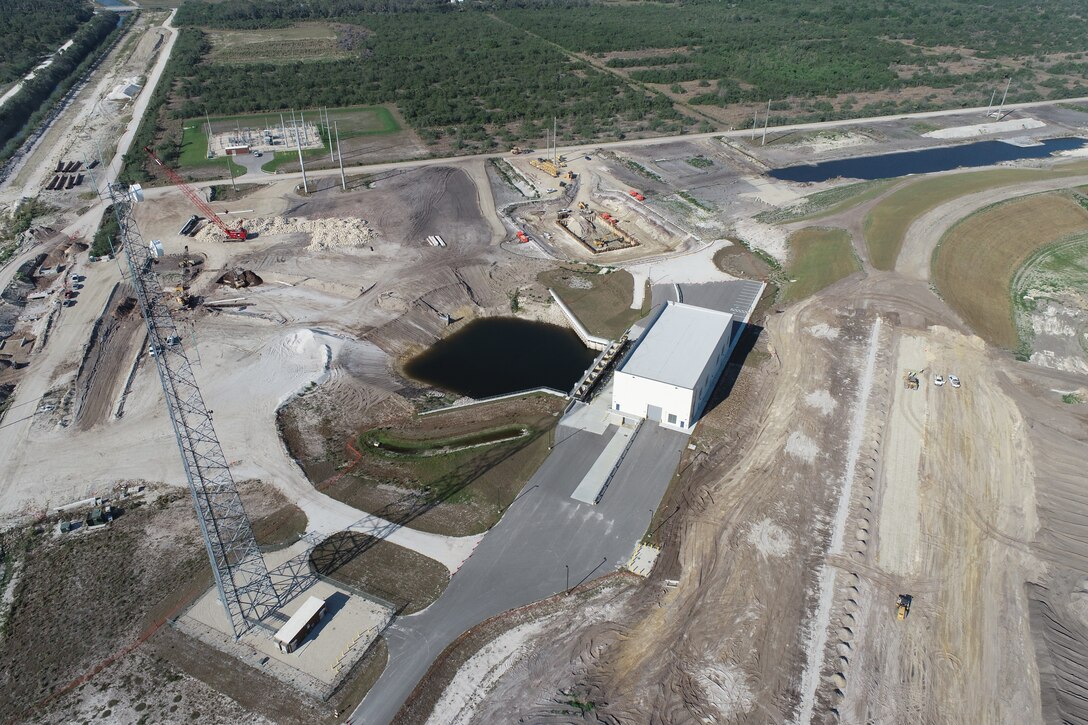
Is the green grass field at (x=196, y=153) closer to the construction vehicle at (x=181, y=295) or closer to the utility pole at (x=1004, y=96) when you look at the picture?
the construction vehicle at (x=181, y=295)

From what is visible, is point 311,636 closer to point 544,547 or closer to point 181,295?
point 544,547

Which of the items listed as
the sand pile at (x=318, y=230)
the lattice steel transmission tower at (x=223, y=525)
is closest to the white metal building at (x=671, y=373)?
the lattice steel transmission tower at (x=223, y=525)

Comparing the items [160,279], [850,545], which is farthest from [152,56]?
[850,545]

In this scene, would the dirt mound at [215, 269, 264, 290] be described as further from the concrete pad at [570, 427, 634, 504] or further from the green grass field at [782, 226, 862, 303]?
the green grass field at [782, 226, 862, 303]

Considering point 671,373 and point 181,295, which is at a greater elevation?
point 671,373

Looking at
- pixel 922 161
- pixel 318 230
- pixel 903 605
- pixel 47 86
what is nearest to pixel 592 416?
pixel 903 605
